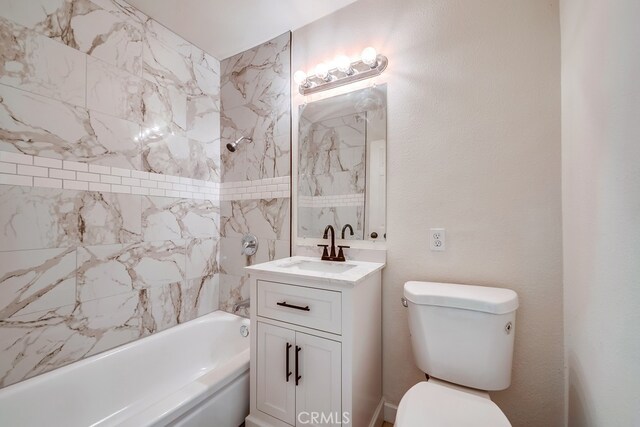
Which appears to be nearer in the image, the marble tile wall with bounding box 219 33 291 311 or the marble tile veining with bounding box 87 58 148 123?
the marble tile veining with bounding box 87 58 148 123

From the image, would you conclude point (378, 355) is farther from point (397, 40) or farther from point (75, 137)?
point (75, 137)

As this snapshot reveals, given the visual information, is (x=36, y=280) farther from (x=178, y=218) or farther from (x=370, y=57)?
(x=370, y=57)

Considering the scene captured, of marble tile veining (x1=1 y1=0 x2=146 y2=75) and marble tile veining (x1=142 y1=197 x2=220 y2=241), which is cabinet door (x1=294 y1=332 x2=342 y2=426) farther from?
marble tile veining (x1=1 y1=0 x2=146 y2=75)

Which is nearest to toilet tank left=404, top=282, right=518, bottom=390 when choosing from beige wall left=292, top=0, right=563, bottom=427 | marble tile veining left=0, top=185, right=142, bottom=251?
beige wall left=292, top=0, right=563, bottom=427

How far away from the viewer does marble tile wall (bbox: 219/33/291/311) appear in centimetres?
181

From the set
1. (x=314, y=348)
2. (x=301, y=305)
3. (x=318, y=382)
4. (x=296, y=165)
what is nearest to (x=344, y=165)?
(x=296, y=165)

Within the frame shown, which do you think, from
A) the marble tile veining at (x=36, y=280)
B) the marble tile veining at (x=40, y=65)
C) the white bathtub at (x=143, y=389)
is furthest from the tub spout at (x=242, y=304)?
the marble tile veining at (x=40, y=65)

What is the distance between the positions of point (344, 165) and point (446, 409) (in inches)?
49.3

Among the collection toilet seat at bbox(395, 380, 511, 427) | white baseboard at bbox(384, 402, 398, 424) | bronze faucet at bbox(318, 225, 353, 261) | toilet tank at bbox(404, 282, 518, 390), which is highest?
bronze faucet at bbox(318, 225, 353, 261)

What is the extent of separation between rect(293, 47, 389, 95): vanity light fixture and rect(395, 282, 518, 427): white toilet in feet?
4.14

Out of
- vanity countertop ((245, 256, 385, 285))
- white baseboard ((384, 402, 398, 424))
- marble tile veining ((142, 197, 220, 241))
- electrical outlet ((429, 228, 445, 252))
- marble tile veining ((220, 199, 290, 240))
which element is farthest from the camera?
marble tile veining ((220, 199, 290, 240))

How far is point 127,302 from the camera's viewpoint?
152cm

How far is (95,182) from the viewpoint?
1.39 metres

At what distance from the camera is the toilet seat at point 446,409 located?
32.7 inches
